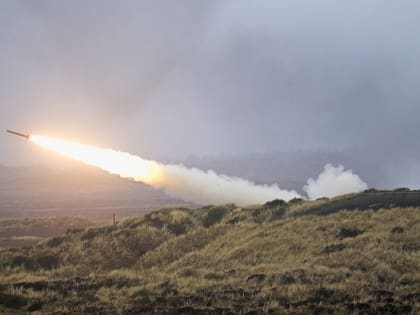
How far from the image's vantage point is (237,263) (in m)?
30.7

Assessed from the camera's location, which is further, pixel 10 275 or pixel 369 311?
pixel 10 275

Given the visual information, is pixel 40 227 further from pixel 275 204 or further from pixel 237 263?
pixel 237 263

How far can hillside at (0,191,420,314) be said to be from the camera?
20.5 meters

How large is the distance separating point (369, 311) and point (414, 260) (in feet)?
31.1

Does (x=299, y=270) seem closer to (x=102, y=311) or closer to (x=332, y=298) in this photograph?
(x=332, y=298)

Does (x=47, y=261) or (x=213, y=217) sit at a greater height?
(x=213, y=217)

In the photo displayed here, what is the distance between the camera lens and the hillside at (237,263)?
806 inches

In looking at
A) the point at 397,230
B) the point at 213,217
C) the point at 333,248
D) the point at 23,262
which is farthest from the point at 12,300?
the point at 213,217

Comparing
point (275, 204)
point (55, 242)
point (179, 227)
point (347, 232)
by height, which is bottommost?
point (55, 242)

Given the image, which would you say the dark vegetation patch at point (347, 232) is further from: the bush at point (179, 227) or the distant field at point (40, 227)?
the distant field at point (40, 227)

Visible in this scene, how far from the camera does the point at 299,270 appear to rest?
2512 cm

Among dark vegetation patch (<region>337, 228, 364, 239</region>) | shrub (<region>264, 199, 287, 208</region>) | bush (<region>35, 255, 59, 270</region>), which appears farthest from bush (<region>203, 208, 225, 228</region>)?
dark vegetation patch (<region>337, 228, 364, 239</region>)

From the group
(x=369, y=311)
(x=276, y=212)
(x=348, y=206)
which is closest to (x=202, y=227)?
(x=276, y=212)

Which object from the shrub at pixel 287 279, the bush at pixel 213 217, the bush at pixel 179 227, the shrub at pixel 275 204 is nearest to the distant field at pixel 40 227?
the bush at pixel 213 217
